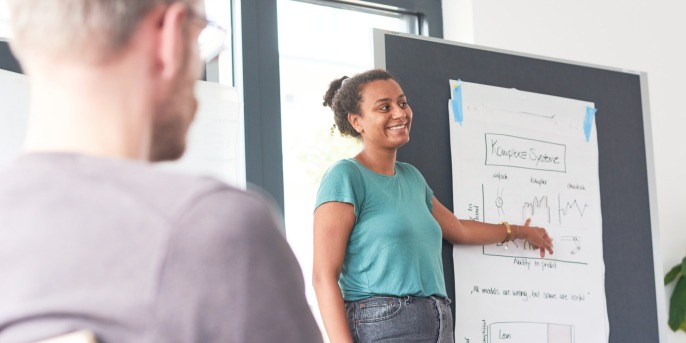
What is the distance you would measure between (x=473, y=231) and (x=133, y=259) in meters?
1.99

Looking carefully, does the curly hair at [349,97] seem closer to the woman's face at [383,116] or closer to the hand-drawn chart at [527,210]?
the woman's face at [383,116]

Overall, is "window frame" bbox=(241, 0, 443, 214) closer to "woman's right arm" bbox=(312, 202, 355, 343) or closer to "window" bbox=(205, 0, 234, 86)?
"window" bbox=(205, 0, 234, 86)

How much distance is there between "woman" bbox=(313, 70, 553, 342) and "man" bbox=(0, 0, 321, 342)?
1.56m

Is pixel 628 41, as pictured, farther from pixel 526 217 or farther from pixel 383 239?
pixel 383 239

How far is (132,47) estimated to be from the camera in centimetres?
58

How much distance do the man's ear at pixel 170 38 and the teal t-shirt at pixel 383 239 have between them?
1592 millimetres

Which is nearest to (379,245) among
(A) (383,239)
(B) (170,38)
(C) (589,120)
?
(A) (383,239)

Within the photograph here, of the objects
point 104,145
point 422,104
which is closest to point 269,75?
point 422,104

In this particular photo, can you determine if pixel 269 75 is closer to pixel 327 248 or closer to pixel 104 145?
pixel 327 248

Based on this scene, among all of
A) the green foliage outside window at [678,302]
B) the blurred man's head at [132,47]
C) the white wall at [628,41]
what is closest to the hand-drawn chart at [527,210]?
the white wall at [628,41]

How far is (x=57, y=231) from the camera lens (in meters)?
0.53

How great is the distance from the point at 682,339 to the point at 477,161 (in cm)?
164

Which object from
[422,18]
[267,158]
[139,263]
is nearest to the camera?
[139,263]

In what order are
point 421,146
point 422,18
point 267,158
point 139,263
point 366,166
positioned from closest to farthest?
point 139,263, point 366,166, point 421,146, point 267,158, point 422,18
